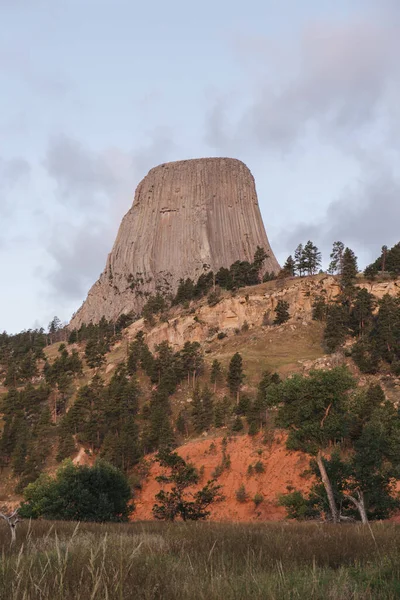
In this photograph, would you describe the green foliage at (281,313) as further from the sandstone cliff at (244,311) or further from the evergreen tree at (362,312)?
the evergreen tree at (362,312)

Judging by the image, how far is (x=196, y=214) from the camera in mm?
165875

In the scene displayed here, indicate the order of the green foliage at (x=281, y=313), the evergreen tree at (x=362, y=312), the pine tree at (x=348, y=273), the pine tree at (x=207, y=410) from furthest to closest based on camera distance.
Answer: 1. the green foliage at (x=281, y=313)
2. the pine tree at (x=348, y=273)
3. the evergreen tree at (x=362, y=312)
4. the pine tree at (x=207, y=410)

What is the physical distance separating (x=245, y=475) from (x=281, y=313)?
46.0m

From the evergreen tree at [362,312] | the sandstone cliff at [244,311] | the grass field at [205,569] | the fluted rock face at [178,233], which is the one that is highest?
the fluted rock face at [178,233]

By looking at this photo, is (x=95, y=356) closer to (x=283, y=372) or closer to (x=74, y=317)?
(x=283, y=372)

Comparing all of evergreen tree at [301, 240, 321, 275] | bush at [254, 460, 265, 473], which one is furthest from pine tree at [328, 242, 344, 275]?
bush at [254, 460, 265, 473]

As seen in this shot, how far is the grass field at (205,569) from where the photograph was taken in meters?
3.45

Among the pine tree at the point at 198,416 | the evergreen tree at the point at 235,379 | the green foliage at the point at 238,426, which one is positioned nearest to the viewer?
the green foliage at the point at 238,426

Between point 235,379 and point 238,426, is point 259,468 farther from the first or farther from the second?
point 235,379

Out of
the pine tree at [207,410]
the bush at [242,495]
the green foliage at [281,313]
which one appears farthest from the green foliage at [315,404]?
the green foliage at [281,313]

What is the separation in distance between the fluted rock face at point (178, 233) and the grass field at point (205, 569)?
146179 mm

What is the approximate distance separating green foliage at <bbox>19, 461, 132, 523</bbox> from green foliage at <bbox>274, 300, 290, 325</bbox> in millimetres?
58587

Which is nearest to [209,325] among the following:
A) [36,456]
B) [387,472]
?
[36,456]

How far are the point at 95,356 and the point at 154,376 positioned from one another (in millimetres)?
Answer: 20304
